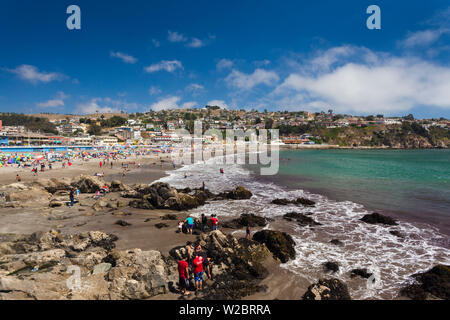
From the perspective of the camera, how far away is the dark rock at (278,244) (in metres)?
8.80

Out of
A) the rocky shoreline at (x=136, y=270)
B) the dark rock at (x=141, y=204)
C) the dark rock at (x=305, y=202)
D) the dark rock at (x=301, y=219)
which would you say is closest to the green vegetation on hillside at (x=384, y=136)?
the dark rock at (x=305, y=202)

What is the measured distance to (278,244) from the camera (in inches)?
363

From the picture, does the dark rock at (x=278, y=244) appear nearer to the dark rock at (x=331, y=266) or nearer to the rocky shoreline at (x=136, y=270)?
the rocky shoreline at (x=136, y=270)

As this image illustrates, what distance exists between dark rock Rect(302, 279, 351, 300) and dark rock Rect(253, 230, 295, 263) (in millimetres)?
1934

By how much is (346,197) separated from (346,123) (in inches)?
6272

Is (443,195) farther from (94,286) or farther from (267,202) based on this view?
(94,286)

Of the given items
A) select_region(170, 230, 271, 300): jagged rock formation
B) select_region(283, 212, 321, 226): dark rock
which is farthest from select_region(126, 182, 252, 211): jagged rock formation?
select_region(170, 230, 271, 300): jagged rock formation

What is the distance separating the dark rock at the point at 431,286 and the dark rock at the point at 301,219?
5.44 meters

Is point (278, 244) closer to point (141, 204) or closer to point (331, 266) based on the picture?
point (331, 266)

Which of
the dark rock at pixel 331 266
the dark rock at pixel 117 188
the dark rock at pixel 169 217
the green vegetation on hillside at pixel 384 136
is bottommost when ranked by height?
the dark rock at pixel 331 266

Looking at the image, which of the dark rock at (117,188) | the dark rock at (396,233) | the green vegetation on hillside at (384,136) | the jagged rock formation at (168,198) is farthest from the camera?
the green vegetation on hillside at (384,136)

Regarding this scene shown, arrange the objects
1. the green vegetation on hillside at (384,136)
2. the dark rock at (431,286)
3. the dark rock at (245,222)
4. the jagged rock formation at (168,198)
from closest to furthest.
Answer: the dark rock at (431,286) < the dark rock at (245,222) < the jagged rock formation at (168,198) < the green vegetation on hillside at (384,136)

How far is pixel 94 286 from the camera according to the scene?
6.08 metres

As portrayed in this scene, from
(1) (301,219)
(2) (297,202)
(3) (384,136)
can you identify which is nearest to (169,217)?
(1) (301,219)
